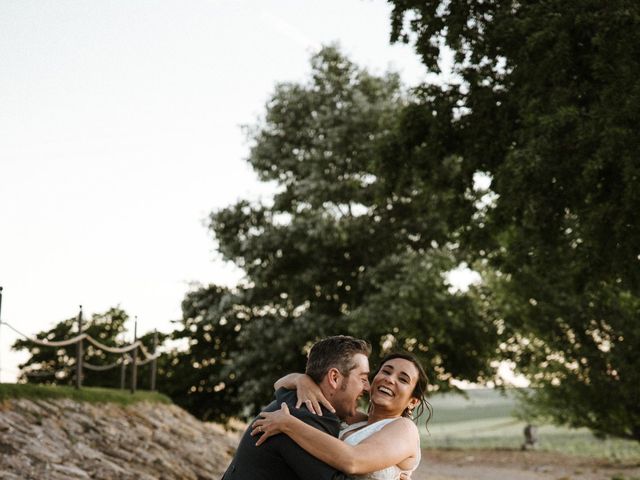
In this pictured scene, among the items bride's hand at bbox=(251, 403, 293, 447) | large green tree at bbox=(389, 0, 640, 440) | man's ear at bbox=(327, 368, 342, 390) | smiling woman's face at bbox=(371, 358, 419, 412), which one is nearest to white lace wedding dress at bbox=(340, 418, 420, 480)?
smiling woman's face at bbox=(371, 358, 419, 412)

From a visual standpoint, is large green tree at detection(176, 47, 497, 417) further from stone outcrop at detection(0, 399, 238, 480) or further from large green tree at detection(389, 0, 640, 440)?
stone outcrop at detection(0, 399, 238, 480)

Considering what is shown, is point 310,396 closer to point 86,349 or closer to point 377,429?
point 377,429

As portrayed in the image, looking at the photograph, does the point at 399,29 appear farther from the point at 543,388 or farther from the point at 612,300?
the point at 543,388

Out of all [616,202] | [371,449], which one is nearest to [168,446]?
[616,202]

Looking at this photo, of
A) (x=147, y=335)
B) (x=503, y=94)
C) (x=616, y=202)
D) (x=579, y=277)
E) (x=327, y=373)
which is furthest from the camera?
(x=147, y=335)

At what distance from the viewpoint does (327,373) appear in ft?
13.9

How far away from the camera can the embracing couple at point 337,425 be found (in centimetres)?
373

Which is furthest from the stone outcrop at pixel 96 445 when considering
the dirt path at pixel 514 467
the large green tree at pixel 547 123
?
the dirt path at pixel 514 467

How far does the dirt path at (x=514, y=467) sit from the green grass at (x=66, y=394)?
9276mm

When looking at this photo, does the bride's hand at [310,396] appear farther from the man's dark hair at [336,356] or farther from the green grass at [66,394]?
the green grass at [66,394]

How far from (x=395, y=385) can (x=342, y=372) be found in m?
0.35

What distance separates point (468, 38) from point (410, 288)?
10.5 metres

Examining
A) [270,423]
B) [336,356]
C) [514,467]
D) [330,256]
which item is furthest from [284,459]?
[514,467]

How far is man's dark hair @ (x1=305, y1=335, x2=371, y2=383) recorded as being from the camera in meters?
4.21
